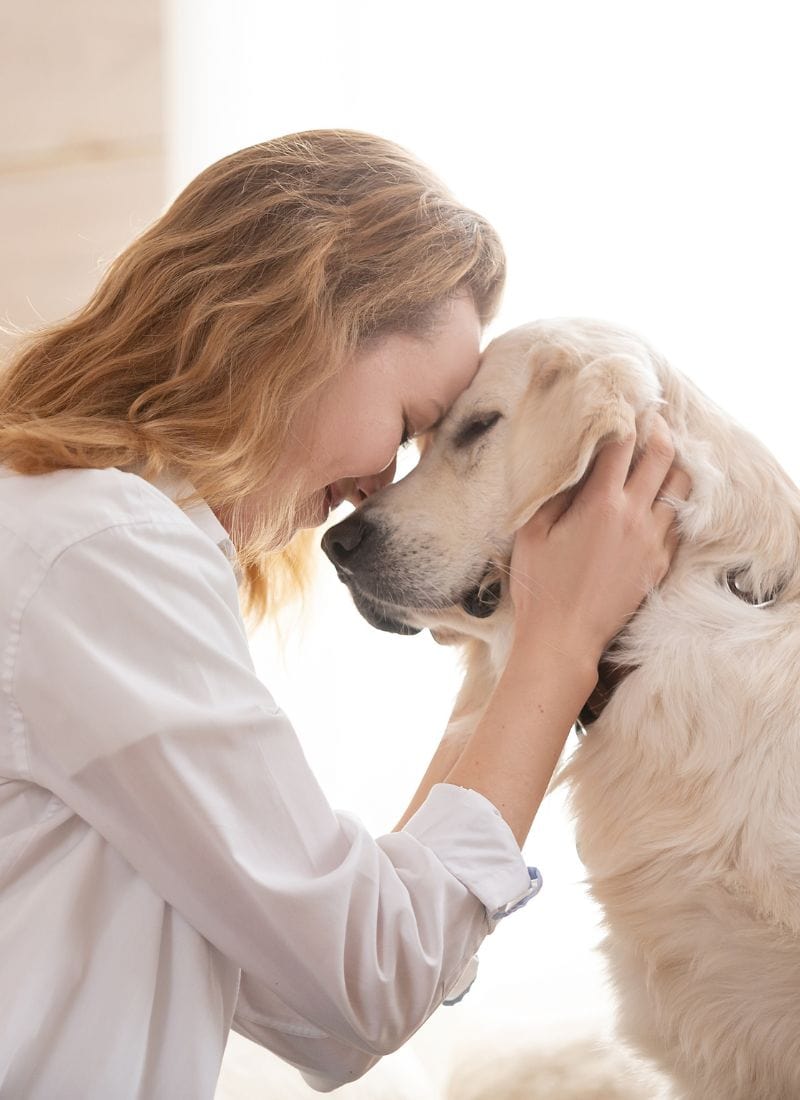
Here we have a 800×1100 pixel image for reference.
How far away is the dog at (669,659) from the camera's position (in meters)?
1.00

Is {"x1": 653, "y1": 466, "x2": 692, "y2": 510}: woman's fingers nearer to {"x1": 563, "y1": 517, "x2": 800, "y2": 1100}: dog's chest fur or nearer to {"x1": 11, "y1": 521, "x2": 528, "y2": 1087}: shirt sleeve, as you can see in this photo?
{"x1": 563, "y1": 517, "x2": 800, "y2": 1100}: dog's chest fur

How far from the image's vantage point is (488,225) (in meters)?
1.27

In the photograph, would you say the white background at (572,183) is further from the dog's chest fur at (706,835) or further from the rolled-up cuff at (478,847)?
the rolled-up cuff at (478,847)

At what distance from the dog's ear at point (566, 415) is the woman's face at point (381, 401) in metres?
0.09

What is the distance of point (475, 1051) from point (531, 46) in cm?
147

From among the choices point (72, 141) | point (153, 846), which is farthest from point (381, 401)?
point (72, 141)

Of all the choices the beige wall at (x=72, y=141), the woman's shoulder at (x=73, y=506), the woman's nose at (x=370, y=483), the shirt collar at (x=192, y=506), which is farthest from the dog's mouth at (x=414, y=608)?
the beige wall at (x=72, y=141)

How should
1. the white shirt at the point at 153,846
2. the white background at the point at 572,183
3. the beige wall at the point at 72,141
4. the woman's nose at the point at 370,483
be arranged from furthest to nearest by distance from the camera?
1. the beige wall at the point at 72,141
2. the white background at the point at 572,183
3. the woman's nose at the point at 370,483
4. the white shirt at the point at 153,846

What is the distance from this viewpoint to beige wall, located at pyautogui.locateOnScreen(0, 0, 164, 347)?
7.76 feet

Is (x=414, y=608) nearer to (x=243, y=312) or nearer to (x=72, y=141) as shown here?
(x=243, y=312)

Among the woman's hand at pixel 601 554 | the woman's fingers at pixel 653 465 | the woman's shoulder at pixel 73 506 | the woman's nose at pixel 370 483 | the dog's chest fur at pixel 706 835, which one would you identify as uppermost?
the woman's shoulder at pixel 73 506

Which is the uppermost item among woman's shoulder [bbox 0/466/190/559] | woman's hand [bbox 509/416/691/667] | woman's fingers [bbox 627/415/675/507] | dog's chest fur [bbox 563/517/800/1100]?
woman's shoulder [bbox 0/466/190/559]

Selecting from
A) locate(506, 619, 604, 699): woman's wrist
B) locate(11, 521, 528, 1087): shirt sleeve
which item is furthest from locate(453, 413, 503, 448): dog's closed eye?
locate(11, 521, 528, 1087): shirt sleeve

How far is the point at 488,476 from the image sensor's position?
3.94 ft
